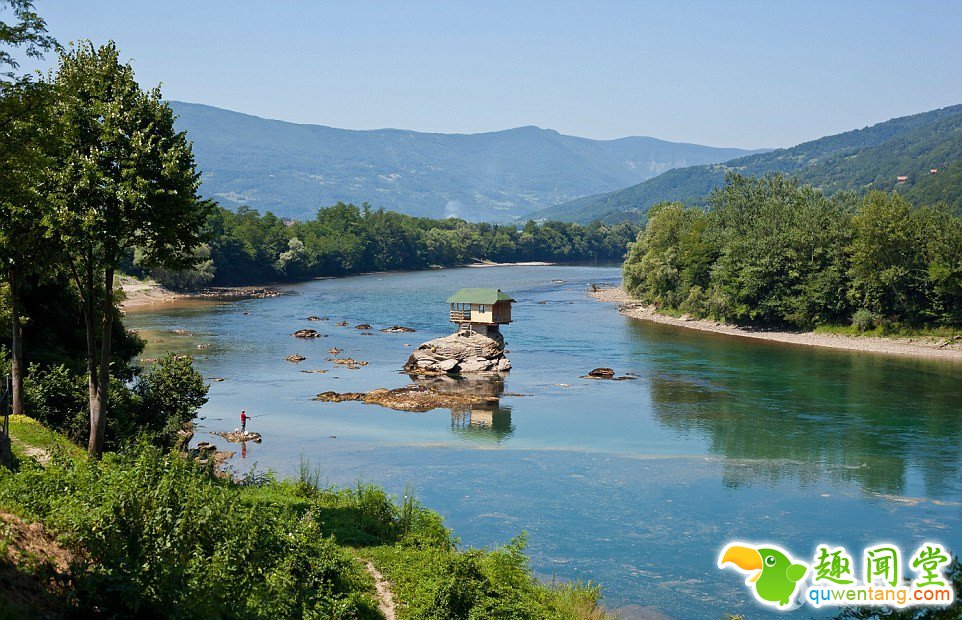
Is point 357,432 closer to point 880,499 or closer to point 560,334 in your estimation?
point 880,499

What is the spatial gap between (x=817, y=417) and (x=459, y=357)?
88.0 feet

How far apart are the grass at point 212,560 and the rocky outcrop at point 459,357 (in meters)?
42.4

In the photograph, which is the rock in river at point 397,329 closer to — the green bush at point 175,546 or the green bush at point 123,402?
the green bush at point 123,402

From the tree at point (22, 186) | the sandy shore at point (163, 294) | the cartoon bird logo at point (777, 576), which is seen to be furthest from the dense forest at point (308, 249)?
the cartoon bird logo at point (777, 576)

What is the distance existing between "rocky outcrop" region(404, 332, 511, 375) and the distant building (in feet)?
6.10

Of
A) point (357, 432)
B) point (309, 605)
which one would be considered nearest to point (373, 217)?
point (357, 432)

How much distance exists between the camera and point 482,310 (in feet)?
216

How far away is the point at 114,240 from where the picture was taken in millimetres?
20609

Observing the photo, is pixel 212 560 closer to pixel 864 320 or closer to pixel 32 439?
pixel 32 439

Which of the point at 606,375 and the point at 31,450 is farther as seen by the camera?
the point at 606,375

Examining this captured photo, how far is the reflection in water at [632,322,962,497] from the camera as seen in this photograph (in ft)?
121

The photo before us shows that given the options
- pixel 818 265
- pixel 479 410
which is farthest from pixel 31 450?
pixel 818 265

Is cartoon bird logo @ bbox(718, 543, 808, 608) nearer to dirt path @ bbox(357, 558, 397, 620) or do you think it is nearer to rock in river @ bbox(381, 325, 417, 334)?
dirt path @ bbox(357, 558, 397, 620)

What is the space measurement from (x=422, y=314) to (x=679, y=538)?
2733 inches
